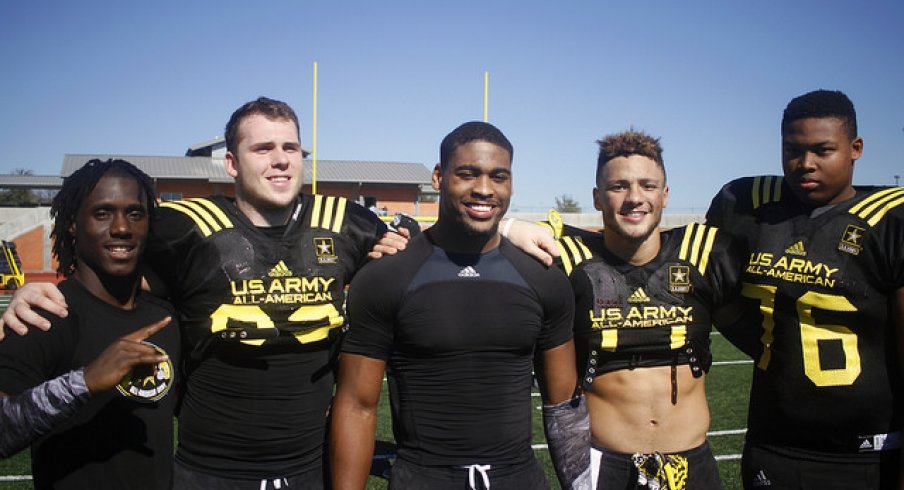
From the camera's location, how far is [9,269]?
19500 millimetres

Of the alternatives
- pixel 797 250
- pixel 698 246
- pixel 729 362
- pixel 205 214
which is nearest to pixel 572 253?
pixel 698 246

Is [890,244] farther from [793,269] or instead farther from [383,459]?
[383,459]

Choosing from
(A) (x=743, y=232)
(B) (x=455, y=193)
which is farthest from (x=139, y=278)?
(A) (x=743, y=232)

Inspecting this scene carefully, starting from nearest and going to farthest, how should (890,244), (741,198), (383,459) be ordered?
1. (890,244)
2. (741,198)
3. (383,459)

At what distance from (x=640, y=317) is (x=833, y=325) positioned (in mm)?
924

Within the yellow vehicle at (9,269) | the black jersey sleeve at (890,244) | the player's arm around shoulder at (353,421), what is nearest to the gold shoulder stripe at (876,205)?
the black jersey sleeve at (890,244)

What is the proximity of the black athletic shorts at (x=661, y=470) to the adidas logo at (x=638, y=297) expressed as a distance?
776 millimetres

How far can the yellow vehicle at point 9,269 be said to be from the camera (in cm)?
1866

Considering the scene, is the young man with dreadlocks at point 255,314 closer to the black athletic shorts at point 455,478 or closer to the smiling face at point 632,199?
the black athletic shorts at point 455,478

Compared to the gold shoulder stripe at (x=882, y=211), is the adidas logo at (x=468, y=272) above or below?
below

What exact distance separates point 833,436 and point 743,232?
3.62 ft

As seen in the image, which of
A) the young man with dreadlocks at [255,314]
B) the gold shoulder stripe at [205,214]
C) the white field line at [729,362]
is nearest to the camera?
the young man with dreadlocks at [255,314]

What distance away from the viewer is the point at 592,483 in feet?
10.6

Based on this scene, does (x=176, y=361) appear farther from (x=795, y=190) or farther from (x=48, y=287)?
(x=795, y=190)
